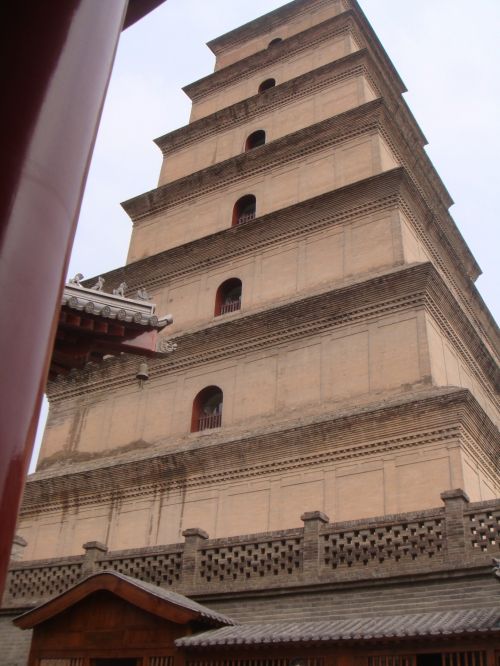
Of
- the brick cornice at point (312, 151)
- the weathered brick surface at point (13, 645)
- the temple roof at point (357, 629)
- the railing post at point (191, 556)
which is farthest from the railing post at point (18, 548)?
the brick cornice at point (312, 151)

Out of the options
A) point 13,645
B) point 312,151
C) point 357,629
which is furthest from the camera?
point 312,151

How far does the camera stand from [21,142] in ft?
4.64

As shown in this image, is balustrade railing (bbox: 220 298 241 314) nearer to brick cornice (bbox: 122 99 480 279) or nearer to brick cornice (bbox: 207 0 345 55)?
brick cornice (bbox: 122 99 480 279)

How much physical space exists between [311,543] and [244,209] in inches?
447

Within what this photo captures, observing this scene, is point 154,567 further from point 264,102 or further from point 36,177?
point 264,102

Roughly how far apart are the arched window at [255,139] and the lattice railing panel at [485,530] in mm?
14066

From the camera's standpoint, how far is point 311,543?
32.8 feet

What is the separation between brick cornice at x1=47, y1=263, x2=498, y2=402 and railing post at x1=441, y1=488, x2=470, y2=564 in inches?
223

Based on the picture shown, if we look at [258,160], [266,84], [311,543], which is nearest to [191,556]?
[311,543]

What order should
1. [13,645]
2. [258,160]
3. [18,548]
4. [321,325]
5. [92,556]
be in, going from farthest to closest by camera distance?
1. [258,160]
2. [321,325]
3. [18,548]
4. [92,556]
5. [13,645]

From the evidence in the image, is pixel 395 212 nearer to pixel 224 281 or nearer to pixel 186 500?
pixel 224 281

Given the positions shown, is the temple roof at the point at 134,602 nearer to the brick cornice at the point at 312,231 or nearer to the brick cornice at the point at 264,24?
the brick cornice at the point at 312,231

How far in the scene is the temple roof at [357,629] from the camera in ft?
24.9

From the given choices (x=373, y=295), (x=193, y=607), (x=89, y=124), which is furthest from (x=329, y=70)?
(x=89, y=124)
